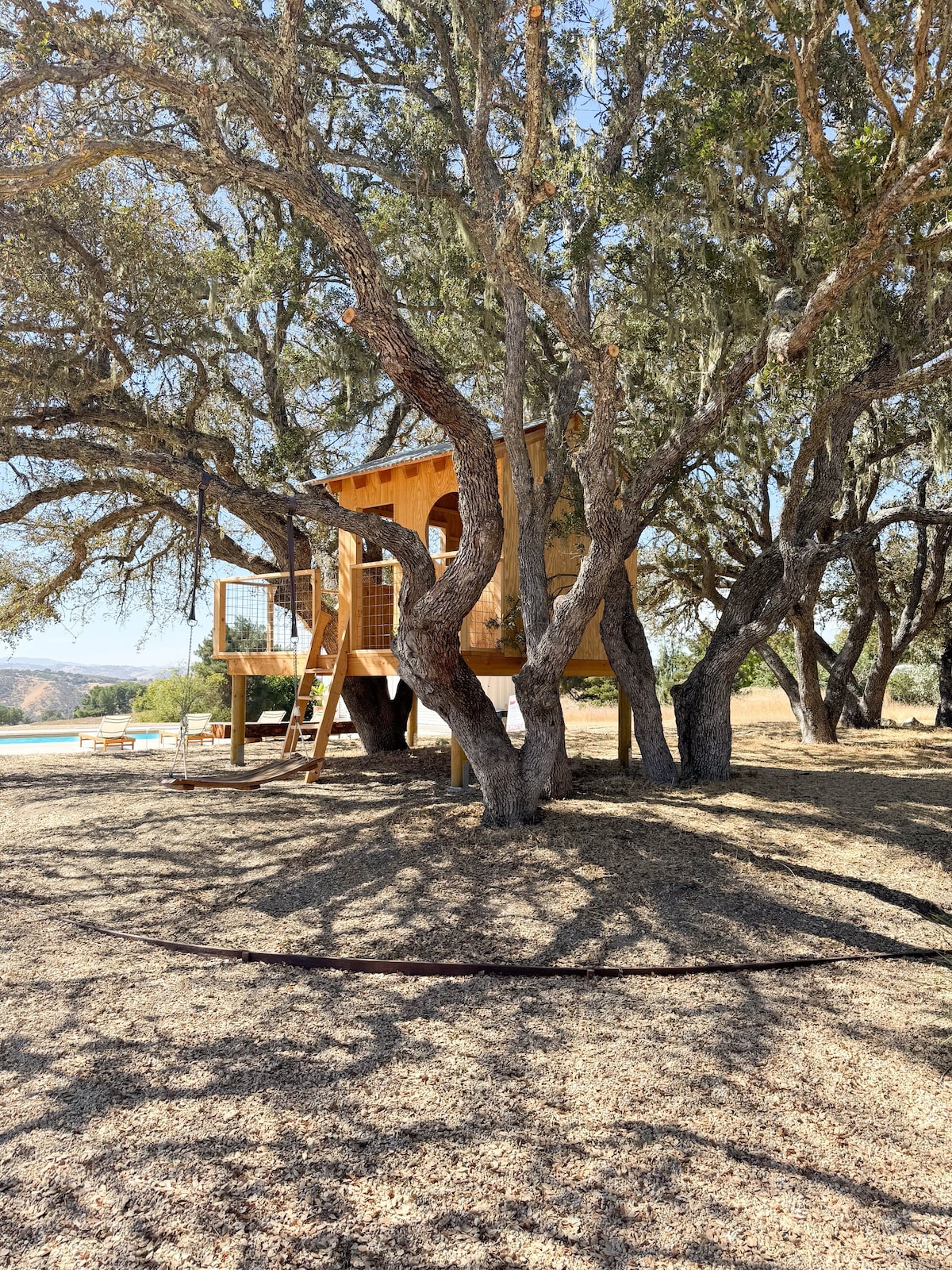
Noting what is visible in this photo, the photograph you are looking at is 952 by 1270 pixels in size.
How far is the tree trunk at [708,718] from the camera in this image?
30.4 ft

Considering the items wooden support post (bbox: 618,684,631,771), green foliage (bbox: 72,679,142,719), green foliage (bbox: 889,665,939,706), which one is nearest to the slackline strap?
wooden support post (bbox: 618,684,631,771)

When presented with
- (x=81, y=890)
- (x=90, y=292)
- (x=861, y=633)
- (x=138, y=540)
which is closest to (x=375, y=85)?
(x=90, y=292)

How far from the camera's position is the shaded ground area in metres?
2.49

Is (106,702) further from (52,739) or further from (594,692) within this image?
(594,692)

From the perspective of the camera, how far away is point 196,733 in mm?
16875

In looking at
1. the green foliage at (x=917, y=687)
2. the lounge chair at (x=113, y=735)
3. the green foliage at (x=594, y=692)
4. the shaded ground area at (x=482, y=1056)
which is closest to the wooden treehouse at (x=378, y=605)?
the shaded ground area at (x=482, y=1056)

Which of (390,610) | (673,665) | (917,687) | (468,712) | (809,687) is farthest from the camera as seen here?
(673,665)

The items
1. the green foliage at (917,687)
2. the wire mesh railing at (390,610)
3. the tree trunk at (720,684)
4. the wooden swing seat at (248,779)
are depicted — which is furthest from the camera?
the green foliage at (917,687)

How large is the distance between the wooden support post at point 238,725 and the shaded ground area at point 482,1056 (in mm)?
4725

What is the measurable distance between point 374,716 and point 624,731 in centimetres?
386

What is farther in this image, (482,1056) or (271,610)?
(271,610)

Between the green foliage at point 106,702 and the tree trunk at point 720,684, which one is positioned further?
the green foliage at point 106,702

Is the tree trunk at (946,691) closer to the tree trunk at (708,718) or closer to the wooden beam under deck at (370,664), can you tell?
the wooden beam under deck at (370,664)

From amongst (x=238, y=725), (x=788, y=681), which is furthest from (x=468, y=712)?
(x=788, y=681)
